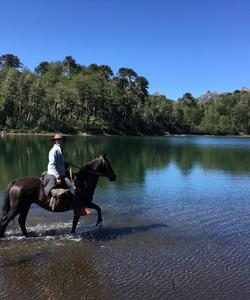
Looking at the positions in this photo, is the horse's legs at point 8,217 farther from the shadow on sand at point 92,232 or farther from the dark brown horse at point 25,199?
the shadow on sand at point 92,232

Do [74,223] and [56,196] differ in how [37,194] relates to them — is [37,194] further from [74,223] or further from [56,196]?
[74,223]

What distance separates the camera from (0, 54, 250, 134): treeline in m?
114

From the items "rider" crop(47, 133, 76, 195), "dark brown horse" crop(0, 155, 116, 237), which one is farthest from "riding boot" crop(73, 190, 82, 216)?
"rider" crop(47, 133, 76, 195)

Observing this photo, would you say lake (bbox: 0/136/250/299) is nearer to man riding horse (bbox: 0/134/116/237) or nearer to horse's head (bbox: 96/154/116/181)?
man riding horse (bbox: 0/134/116/237)

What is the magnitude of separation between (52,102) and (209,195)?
357 ft

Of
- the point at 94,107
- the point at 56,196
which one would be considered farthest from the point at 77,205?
the point at 94,107

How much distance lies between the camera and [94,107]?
457ft

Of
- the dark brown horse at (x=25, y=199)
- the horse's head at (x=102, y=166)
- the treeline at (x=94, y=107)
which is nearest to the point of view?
the dark brown horse at (x=25, y=199)

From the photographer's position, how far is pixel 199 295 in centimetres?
843

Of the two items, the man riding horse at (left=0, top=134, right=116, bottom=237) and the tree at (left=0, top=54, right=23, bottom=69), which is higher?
the tree at (left=0, top=54, right=23, bottom=69)

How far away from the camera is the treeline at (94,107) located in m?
114

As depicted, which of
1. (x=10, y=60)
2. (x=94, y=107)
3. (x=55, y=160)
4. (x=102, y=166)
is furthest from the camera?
(x=10, y=60)

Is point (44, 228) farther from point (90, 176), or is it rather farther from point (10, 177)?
point (10, 177)

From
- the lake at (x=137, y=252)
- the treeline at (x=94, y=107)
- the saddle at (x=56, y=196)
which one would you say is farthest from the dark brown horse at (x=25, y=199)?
the treeline at (x=94, y=107)
